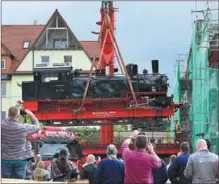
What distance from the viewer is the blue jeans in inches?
468

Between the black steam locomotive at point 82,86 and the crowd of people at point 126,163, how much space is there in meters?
15.4

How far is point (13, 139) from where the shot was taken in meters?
11.9

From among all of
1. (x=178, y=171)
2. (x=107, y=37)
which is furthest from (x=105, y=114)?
(x=178, y=171)

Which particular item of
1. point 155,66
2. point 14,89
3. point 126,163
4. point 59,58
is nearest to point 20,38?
point 59,58

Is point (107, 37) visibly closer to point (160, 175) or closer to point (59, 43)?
point (160, 175)

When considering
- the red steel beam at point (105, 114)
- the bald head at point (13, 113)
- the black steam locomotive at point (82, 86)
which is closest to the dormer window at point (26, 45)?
the red steel beam at point (105, 114)

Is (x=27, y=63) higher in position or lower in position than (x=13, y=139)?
higher

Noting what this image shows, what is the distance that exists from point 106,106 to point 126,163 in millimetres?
17974

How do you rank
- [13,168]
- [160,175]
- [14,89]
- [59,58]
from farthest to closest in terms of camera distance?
[59,58], [14,89], [160,175], [13,168]

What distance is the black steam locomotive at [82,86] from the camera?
94.6 feet

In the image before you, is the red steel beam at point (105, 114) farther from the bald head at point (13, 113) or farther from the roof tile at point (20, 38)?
the roof tile at point (20, 38)

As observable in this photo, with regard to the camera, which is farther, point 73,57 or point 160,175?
point 73,57

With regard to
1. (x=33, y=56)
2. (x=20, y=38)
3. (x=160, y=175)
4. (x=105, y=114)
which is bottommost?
(x=160, y=175)

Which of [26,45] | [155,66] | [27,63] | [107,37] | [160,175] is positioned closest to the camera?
[160,175]
